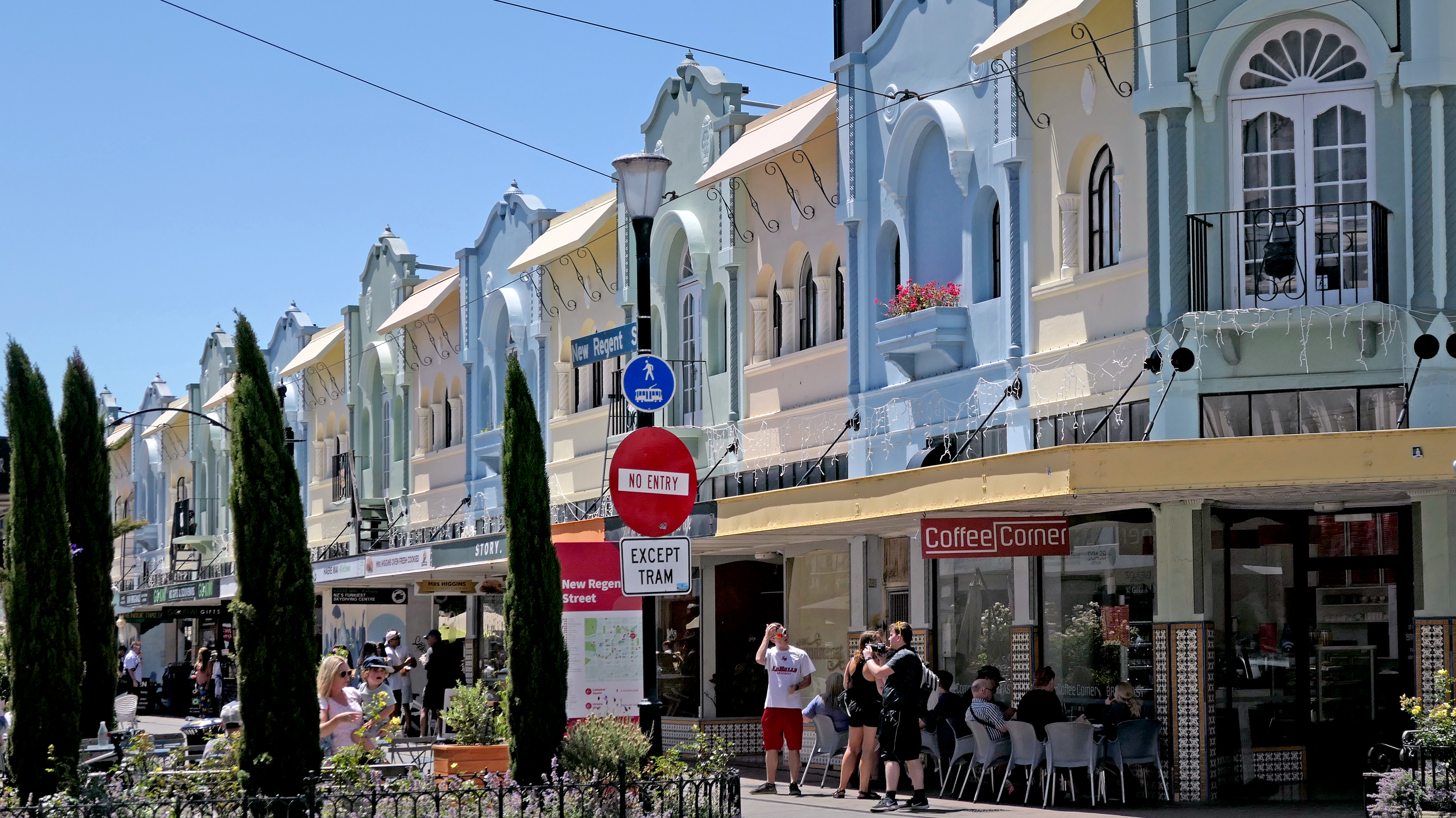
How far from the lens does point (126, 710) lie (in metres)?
21.1

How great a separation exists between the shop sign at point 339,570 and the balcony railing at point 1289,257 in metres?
18.6

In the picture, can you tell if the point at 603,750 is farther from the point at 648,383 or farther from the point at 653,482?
the point at 648,383

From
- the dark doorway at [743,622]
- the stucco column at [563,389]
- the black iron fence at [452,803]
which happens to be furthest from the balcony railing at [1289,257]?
the stucco column at [563,389]

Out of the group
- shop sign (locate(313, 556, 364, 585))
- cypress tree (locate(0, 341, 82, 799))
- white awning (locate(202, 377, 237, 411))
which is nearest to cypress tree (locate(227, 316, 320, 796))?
cypress tree (locate(0, 341, 82, 799))

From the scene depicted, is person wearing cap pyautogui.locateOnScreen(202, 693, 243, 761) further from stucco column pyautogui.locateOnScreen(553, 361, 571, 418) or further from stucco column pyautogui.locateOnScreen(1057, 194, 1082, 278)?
stucco column pyautogui.locateOnScreen(553, 361, 571, 418)

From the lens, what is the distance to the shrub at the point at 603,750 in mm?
12508

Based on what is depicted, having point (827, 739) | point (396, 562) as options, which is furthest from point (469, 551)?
point (827, 739)

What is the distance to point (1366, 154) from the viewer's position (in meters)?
15.8

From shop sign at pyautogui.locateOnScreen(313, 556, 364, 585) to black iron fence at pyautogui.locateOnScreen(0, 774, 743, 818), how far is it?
1868 cm

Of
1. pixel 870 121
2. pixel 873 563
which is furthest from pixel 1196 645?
pixel 870 121

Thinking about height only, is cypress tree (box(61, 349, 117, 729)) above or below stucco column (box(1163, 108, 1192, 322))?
below

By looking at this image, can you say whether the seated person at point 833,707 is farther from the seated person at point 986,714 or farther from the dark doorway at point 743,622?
the dark doorway at point 743,622

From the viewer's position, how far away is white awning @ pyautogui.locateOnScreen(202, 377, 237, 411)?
44344mm

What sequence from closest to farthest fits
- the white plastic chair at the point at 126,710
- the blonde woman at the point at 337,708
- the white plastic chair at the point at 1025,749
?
the blonde woman at the point at 337,708 → the white plastic chair at the point at 1025,749 → the white plastic chair at the point at 126,710
